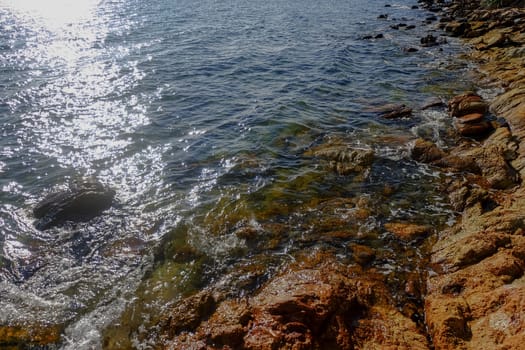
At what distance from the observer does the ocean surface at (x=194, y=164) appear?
9422 millimetres

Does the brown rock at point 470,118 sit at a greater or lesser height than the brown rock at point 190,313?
greater

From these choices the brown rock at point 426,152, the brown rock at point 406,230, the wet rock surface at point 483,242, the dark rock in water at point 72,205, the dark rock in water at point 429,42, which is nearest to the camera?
the wet rock surface at point 483,242

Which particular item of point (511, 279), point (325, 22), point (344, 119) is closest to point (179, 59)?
point (344, 119)

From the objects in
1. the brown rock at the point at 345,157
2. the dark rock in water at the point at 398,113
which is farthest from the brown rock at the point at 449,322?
the dark rock in water at the point at 398,113

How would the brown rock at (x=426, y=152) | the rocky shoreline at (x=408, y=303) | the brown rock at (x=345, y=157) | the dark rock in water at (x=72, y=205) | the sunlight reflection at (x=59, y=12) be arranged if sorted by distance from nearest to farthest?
the rocky shoreline at (x=408, y=303), the dark rock in water at (x=72, y=205), the brown rock at (x=345, y=157), the brown rock at (x=426, y=152), the sunlight reflection at (x=59, y=12)

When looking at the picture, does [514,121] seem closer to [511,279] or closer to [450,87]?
[450,87]

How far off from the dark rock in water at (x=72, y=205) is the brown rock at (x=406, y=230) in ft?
30.7

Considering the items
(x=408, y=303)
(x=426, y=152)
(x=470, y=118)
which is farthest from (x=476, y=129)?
(x=408, y=303)

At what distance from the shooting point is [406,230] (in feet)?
34.3

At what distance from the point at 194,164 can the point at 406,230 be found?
337 inches

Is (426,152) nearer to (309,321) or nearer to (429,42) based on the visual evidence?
(309,321)

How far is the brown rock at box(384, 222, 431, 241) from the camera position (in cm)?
1026

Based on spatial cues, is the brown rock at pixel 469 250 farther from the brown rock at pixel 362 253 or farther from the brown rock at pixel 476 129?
the brown rock at pixel 476 129

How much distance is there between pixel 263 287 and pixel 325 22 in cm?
4295
